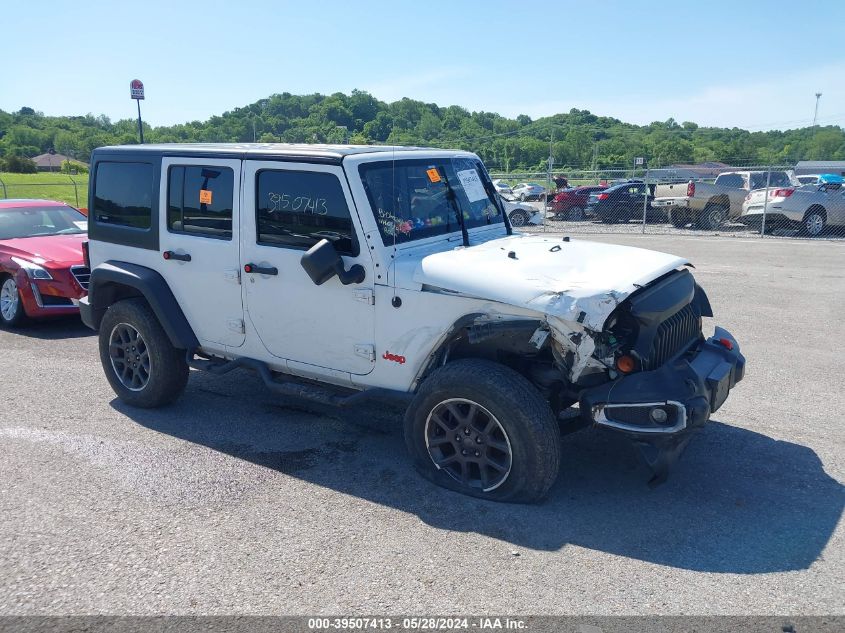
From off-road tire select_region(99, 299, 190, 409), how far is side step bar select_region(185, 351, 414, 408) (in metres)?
0.18

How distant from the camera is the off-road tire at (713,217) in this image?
795 inches

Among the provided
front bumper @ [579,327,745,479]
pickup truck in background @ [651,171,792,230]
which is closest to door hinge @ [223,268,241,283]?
front bumper @ [579,327,745,479]

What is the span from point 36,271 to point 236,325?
15.8 ft

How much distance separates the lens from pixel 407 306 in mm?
4465

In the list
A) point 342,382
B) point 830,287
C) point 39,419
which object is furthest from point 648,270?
point 830,287

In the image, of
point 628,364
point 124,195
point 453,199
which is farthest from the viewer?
point 124,195

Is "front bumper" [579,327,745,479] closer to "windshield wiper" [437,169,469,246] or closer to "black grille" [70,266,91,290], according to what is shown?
"windshield wiper" [437,169,469,246]

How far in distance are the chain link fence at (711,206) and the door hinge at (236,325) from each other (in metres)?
9.58

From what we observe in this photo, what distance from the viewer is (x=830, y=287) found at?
10695 millimetres

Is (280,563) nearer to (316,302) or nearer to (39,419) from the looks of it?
(316,302)

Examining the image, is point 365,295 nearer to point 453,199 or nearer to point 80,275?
point 453,199

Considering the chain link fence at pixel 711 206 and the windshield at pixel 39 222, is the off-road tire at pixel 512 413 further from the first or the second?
the chain link fence at pixel 711 206

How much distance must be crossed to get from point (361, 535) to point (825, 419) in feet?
12.3

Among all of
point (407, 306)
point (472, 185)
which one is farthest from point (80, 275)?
point (407, 306)
